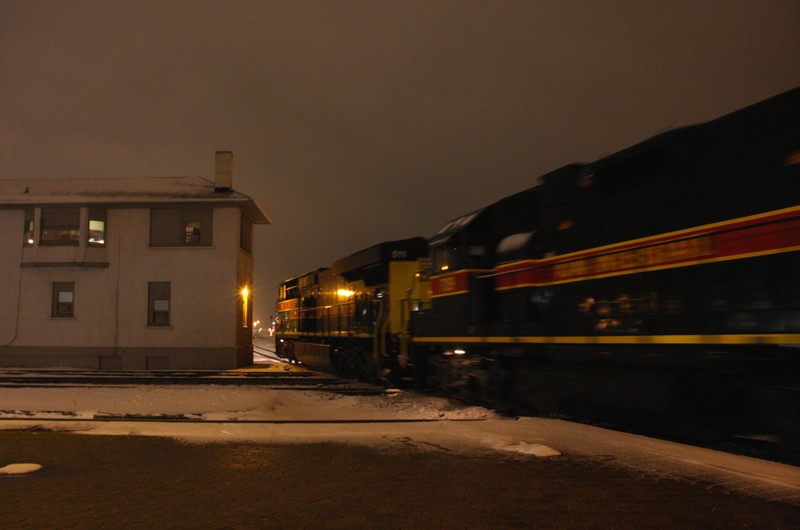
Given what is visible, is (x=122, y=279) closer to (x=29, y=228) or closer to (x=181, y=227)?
(x=181, y=227)

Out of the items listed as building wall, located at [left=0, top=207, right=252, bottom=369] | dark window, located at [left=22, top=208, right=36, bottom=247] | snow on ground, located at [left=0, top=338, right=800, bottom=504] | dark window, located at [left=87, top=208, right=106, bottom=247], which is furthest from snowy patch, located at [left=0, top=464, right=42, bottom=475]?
dark window, located at [left=22, top=208, right=36, bottom=247]

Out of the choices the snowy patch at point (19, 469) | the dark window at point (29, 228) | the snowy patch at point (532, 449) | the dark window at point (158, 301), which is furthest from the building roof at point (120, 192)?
the snowy patch at point (532, 449)

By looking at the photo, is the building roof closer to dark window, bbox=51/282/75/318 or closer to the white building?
the white building

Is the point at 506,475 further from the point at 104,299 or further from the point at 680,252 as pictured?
the point at 104,299

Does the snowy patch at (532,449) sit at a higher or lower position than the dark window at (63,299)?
lower

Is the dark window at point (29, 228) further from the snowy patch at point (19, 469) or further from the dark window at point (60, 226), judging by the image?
the snowy patch at point (19, 469)

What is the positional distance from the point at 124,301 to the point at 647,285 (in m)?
23.3

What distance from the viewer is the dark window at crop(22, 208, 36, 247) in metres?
26.5

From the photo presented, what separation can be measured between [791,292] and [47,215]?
28.1 m

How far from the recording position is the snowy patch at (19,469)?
705 cm

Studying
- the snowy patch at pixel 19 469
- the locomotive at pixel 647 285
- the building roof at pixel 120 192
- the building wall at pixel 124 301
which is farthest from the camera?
the building roof at pixel 120 192

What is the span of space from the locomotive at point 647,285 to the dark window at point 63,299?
1904cm

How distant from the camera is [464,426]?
1033 centimetres

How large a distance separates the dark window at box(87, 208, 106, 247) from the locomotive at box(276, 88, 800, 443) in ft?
60.6
